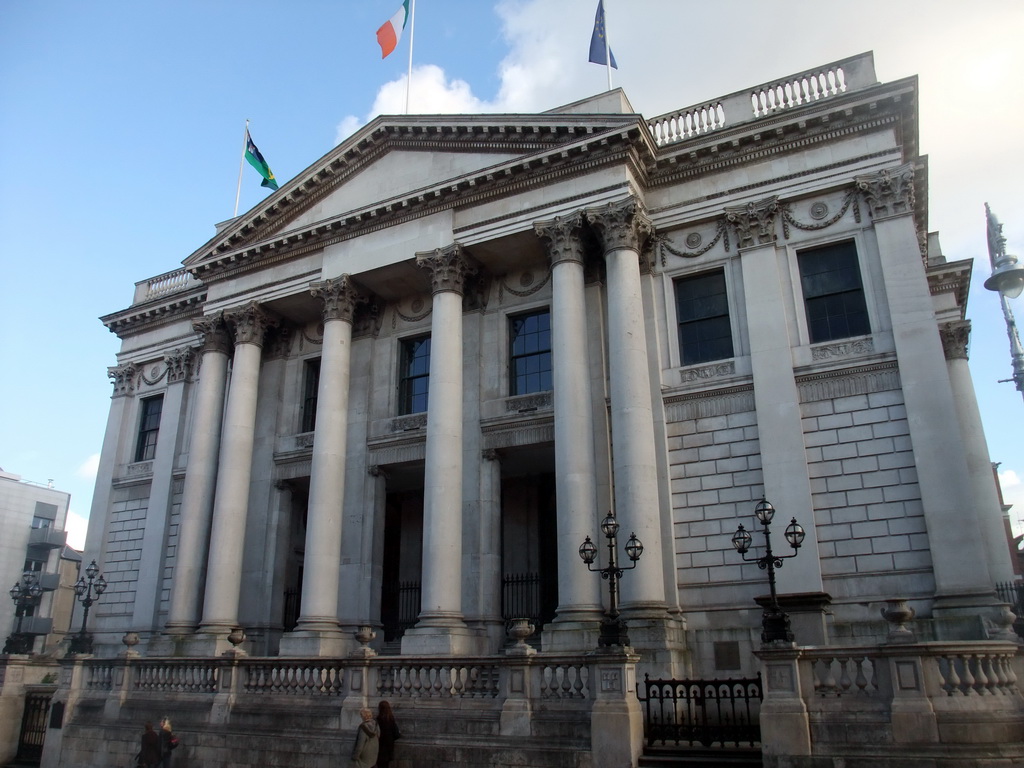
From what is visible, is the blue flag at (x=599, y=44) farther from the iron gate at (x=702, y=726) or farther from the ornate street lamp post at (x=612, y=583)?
the iron gate at (x=702, y=726)

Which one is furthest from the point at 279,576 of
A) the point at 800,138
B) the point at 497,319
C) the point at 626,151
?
the point at 800,138

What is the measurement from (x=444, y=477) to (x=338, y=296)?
8012 millimetres

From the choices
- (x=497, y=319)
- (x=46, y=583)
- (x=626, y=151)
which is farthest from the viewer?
(x=46, y=583)

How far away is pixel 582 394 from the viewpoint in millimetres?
22203

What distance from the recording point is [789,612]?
18.0 m

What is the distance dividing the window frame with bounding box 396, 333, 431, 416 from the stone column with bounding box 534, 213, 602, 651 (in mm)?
5953

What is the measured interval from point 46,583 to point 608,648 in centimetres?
7438

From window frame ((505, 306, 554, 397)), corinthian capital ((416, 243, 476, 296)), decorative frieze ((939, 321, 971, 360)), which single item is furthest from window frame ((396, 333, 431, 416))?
decorative frieze ((939, 321, 971, 360))

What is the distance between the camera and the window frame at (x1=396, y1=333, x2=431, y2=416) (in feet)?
91.5

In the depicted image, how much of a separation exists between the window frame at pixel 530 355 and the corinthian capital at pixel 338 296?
17.9 ft

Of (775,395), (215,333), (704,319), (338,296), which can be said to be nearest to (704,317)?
(704,319)

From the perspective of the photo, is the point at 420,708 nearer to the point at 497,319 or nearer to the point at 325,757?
the point at 325,757

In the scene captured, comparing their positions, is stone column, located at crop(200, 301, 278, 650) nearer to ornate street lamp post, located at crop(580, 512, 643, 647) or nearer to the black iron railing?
the black iron railing

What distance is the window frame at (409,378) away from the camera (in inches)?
1098
